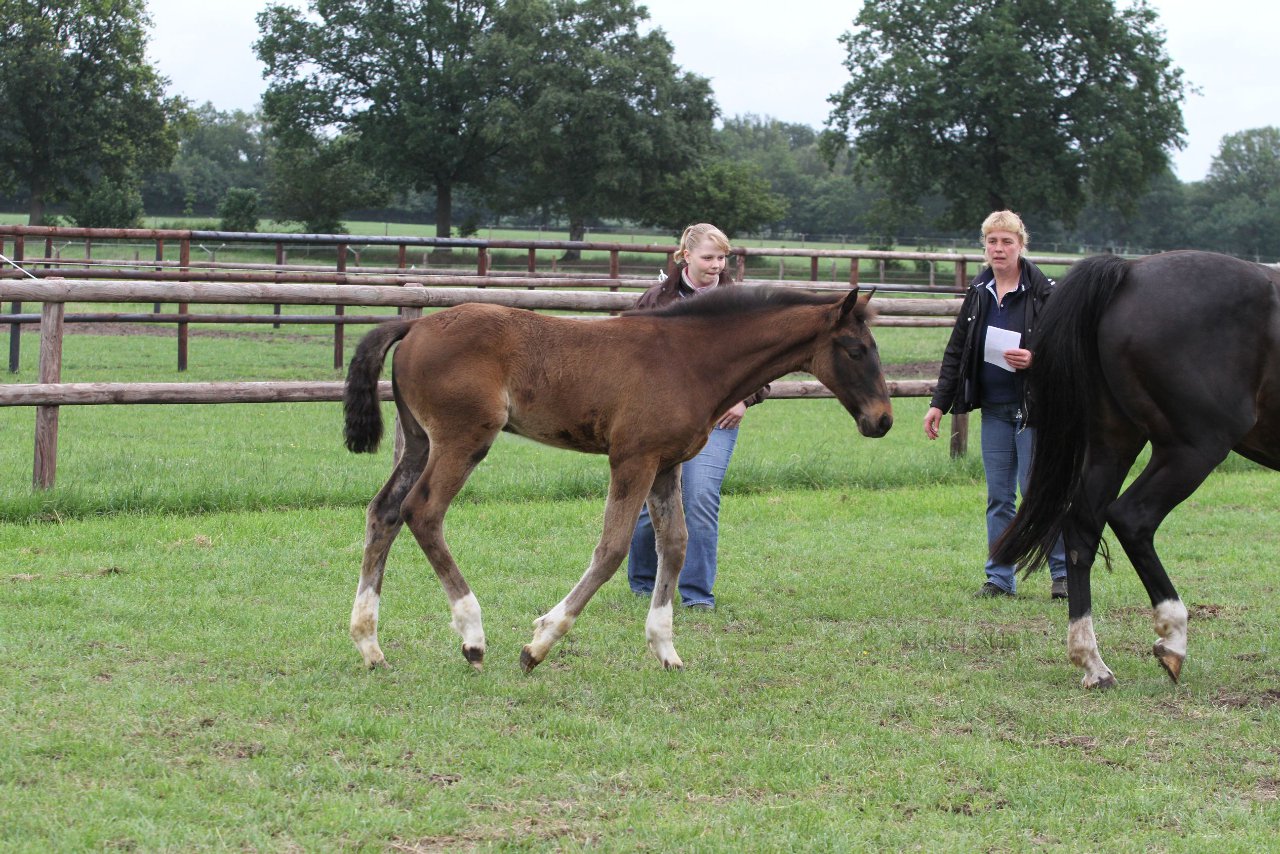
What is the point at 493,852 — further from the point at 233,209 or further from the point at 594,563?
the point at 233,209

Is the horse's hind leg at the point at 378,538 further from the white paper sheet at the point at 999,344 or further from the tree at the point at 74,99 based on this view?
the tree at the point at 74,99

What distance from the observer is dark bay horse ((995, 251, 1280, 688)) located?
4.70m

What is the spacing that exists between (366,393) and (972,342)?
318 cm

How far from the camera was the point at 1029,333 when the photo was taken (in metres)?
6.10

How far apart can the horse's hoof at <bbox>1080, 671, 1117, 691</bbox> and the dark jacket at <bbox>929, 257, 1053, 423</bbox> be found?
1.80 metres

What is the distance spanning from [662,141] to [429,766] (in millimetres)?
48091

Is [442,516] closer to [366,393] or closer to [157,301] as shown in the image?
[366,393]

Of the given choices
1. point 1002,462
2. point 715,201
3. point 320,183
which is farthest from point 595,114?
point 1002,462

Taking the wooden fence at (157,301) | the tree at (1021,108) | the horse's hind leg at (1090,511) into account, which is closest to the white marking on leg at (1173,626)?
the horse's hind leg at (1090,511)

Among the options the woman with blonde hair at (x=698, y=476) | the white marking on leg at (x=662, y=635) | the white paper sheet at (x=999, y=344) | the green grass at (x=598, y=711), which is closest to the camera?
the green grass at (x=598, y=711)

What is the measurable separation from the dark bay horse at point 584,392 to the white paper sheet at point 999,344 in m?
1.41

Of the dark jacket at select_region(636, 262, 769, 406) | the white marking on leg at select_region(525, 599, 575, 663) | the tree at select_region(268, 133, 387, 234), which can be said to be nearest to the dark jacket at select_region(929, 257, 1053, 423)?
the dark jacket at select_region(636, 262, 769, 406)

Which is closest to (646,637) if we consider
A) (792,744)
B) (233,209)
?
(792,744)

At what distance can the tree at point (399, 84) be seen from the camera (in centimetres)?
5075
